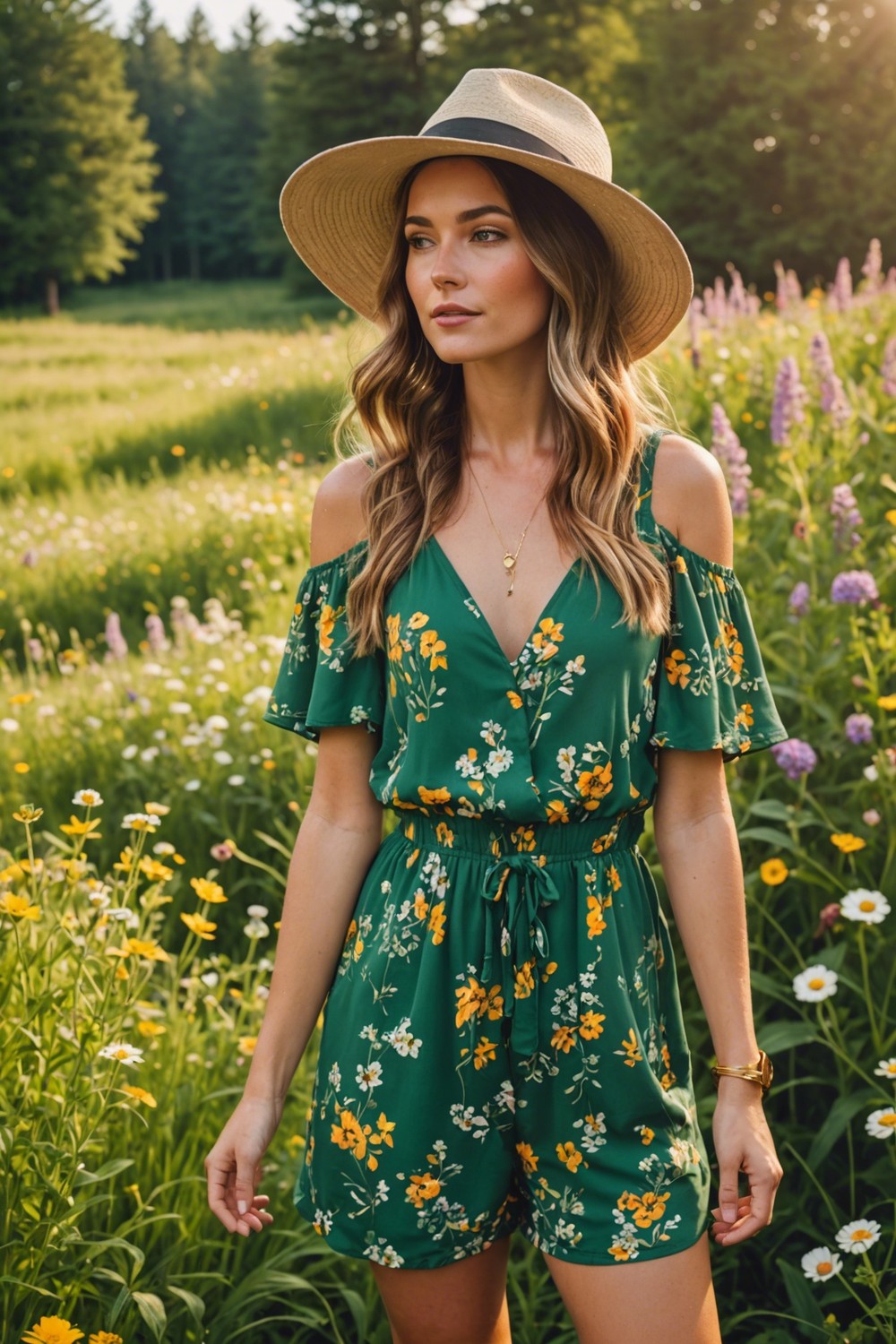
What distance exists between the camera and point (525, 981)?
1651 mm

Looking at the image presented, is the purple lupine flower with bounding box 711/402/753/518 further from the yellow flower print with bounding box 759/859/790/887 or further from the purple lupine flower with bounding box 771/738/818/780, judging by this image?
the yellow flower print with bounding box 759/859/790/887

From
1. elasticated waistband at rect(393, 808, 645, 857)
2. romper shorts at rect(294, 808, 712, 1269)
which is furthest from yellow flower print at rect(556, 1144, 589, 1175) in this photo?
elasticated waistband at rect(393, 808, 645, 857)

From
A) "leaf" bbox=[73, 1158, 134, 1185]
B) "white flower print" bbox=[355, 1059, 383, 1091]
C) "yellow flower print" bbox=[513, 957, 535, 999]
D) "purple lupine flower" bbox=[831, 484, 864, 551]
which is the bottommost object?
"leaf" bbox=[73, 1158, 134, 1185]

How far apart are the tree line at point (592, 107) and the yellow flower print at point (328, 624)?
1094cm

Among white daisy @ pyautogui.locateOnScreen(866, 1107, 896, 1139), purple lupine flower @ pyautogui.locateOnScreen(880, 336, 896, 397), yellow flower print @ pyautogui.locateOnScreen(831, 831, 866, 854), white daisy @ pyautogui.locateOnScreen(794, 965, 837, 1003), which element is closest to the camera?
white daisy @ pyautogui.locateOnScreen(866, 1107, 896, 1139)

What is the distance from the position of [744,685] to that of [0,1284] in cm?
147

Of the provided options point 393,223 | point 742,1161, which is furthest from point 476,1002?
point 393,223

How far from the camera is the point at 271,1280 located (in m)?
2.26

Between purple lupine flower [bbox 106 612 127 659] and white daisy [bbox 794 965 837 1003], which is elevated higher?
white daisy [bbox 794 965 837 1003]

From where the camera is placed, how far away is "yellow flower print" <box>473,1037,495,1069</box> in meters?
1.66

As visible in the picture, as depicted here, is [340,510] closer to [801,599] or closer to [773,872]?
[773,872]

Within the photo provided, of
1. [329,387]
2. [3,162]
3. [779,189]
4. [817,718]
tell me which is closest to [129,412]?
[329,387]

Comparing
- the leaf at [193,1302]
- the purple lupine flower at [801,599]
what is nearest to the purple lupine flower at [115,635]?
the purple lupine flower at [801,599]

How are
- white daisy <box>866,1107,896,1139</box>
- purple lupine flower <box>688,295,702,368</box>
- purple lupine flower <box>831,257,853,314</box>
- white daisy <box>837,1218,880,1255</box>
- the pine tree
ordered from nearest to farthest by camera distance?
white daisy <box>837,1218,880,1255</box>, white daisy <box>866,1107,896,1139</box>, purple lupine flower <box>688,295,702,368</box>, purple lupine flower <box>831,257,853,314</box>, the pine tree
